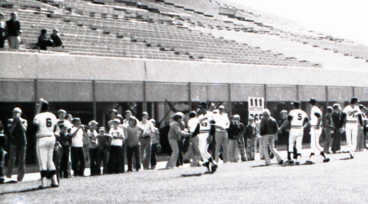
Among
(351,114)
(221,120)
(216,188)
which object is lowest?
(216,188)

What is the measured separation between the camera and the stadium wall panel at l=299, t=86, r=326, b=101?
2979 centimetres

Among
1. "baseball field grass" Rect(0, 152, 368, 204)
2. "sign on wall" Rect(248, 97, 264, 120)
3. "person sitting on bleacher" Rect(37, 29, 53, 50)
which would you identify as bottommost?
"baseball field grass" Rect(0, 152, 368, 204)

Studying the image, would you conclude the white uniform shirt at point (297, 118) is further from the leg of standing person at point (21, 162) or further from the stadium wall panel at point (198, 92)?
the leg of standing person at point (21, 162)

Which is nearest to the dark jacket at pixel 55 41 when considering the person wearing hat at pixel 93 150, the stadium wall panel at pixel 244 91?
the person wearing hat at pixel 93 150

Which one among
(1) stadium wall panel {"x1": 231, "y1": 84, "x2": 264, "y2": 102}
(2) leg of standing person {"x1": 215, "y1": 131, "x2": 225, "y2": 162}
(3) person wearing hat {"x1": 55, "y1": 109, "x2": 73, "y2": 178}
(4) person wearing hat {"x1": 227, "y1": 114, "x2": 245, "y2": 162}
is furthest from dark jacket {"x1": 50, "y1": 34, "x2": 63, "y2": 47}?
(1) stadium wall panel {"x1": 231, "y1": 84, "x2": 264, "y2": 102}

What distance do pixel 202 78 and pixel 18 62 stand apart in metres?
8.82

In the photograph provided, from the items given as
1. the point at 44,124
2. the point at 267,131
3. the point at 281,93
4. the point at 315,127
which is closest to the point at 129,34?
the point at 281,93

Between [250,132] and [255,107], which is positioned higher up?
[255,107]

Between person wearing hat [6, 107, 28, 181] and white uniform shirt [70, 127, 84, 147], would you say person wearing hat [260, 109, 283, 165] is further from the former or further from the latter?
person wearing hat [6, 107, 28, 181]

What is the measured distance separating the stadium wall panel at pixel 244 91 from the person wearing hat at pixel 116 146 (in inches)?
347

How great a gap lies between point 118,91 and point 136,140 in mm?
3951

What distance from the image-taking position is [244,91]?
26.7 m

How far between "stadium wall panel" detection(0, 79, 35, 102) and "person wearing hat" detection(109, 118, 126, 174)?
3.20 metres

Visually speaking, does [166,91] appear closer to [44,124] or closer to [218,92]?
[218,92]
